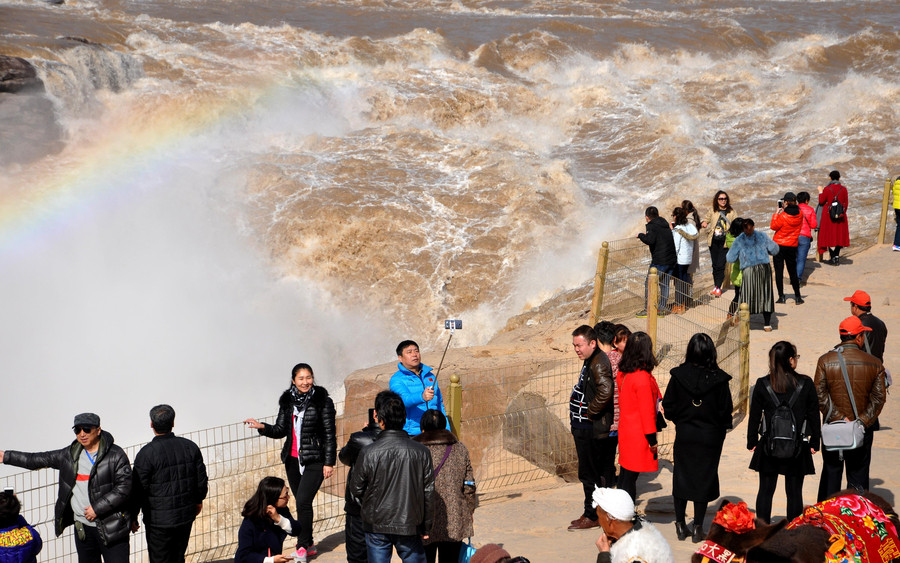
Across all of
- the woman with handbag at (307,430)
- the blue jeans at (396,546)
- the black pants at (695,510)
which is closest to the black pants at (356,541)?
the blue jeans at (396,546)

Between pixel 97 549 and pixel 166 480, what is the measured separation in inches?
25.0

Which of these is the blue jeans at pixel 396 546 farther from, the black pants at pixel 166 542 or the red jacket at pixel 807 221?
the red jacket at pixel 807 221

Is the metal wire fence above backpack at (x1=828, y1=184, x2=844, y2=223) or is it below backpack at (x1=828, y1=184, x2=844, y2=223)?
below

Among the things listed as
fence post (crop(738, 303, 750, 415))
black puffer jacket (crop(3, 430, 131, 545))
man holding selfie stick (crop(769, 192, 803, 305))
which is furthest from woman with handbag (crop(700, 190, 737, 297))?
black puffer jacket (crop(3, 430, 131, 545))

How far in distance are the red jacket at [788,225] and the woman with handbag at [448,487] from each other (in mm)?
8224

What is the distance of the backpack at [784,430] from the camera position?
586 centimetres

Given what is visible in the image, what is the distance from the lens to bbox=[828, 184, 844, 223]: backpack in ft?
46.1

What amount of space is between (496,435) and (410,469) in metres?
4.10

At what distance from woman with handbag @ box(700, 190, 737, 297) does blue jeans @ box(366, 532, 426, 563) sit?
835 centimetres

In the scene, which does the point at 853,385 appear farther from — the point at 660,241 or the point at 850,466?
the point at 660,241

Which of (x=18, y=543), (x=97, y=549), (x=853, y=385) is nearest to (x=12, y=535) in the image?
(x=18, y=543)

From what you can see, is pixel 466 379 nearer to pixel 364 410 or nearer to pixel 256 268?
pixel 364 410

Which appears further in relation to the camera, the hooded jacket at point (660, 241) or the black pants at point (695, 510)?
the hooded jacket at point (660, 241)

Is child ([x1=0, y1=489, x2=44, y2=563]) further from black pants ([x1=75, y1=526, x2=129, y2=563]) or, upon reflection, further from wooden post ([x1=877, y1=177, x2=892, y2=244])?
wooden post ([x1=877, y1=177, x2=892, y2=244])
